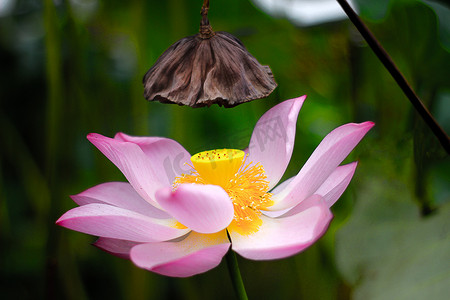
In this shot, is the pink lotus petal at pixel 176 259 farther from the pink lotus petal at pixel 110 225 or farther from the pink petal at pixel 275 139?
the pink petal at pixel 275 139

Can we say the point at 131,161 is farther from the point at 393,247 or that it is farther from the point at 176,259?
the point at 393,247

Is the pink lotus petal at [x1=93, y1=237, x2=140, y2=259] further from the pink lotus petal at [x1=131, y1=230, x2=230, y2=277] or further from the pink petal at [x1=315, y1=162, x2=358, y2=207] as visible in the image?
the pink petal at [x1=315, y1=162, x2=358, y2=207]

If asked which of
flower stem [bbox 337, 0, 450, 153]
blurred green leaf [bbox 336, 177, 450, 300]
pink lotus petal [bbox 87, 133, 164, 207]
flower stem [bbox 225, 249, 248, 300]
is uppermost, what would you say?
flower stem [bbox 337, 0, 450, 153]

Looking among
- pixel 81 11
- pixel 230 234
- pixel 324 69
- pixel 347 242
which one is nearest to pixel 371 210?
pixel 347 242

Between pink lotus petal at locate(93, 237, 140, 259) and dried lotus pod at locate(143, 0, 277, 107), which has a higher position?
dried lotus pod at locate(143, 0, 277, 107)

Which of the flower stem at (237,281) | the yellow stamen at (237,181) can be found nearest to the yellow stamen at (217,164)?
the yellow stamen at (237,181)

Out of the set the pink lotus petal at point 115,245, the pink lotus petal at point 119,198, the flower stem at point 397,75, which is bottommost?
the pink lotus petal at point 115,245

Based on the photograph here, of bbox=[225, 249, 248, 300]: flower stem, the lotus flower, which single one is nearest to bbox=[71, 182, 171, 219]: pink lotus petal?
the lotus flower
